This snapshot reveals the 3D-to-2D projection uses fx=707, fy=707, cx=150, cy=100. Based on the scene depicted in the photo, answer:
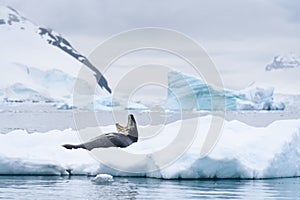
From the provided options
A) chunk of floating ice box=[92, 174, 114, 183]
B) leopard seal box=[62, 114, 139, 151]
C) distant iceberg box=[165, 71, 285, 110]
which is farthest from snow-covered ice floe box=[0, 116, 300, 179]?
distant iceberg box=[165, 71, 285, 110]

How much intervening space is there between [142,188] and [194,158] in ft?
6.56

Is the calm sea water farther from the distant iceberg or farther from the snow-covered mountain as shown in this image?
the snow-covered mountain

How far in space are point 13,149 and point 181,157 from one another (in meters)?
4.32

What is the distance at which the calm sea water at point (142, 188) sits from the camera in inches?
537

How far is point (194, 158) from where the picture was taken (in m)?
16.3

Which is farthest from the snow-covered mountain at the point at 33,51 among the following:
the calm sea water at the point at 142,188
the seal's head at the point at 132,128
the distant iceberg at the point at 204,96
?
the calm sea water at the point at 142,188

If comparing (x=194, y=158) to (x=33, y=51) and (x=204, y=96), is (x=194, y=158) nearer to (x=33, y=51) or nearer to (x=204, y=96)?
(x=204, y=96)

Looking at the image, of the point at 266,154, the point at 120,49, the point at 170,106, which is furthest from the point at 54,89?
the point at 266,154

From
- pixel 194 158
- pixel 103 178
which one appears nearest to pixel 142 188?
pixel 103 178

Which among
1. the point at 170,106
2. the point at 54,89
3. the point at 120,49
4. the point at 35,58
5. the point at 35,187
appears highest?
the point at 35,58

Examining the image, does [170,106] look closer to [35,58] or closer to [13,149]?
[13,149]

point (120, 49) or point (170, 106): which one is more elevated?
point (170, 106)

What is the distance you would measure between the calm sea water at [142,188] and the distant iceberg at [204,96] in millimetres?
28010

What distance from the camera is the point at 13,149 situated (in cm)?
1766
